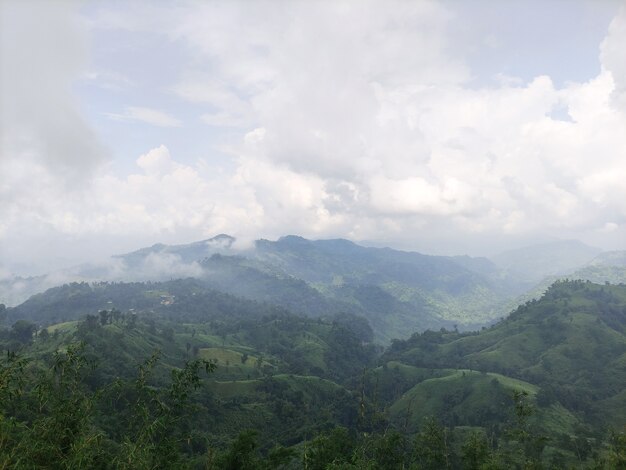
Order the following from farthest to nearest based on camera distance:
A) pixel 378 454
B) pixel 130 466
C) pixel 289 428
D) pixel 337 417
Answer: pixel 337 417, pixel 289 428, pixel 378 454, pixel 130 466

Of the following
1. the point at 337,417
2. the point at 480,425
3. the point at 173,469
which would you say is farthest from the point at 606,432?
the point at 173,469

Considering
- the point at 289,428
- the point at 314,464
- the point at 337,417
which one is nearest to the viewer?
the point at 314,464

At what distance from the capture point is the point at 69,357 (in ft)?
92.2

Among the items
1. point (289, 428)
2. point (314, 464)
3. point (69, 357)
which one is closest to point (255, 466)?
point (314, 464)

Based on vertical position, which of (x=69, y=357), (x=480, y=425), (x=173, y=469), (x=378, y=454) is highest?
(x=69, y=357)

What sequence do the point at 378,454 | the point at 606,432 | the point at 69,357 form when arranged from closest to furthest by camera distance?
the point at 69,357
the point at 378,454
the point at 606,432

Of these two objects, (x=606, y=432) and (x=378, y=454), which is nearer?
(x=378, y=454)

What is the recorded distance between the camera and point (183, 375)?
1121 inches

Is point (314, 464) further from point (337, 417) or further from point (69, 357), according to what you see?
point (337, 417)

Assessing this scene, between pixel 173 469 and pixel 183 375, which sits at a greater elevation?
pixel 183 375

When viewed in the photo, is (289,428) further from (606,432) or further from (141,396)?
(141,396)

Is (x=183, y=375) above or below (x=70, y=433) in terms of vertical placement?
above

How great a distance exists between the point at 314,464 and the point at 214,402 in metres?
136

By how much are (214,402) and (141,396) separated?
164014 mm
